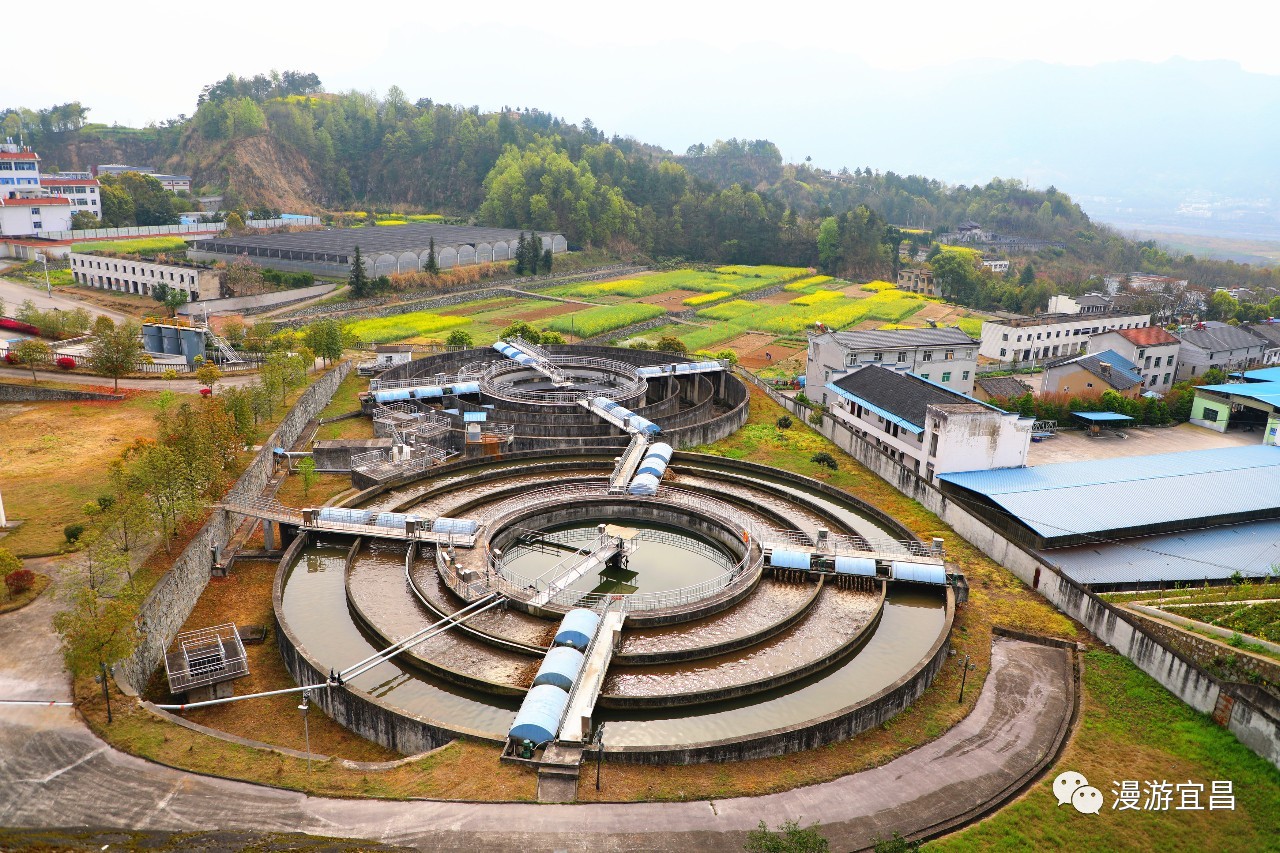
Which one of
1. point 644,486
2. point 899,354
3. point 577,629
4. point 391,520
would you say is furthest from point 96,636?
point 899,354

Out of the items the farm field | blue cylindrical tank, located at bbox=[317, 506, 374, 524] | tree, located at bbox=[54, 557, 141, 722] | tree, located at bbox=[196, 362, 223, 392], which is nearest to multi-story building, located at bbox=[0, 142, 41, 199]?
the farm field

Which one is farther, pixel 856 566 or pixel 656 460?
pixel 656 460

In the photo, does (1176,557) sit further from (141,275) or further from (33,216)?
(33,216)

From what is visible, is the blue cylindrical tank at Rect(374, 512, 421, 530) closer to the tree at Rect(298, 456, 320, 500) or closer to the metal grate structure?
the tree at Rect(298, 456, 320, 500)

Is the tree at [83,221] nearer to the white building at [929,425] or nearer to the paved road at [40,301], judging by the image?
the paved road at [40,301]

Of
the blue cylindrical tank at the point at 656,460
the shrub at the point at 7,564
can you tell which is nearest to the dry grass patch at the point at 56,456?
the shrub at the point at 7,564

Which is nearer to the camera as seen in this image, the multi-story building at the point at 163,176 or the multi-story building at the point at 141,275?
the multi-story building at the point at 141,275
